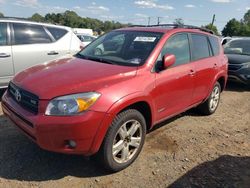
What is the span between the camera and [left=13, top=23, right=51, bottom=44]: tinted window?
6371 millimetres

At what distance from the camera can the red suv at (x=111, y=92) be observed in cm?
314

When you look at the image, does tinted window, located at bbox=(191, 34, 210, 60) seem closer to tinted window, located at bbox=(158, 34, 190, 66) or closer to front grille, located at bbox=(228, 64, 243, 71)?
tinted window, located at bbox=(158, 34, 190, 66)

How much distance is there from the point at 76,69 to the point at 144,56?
93cm

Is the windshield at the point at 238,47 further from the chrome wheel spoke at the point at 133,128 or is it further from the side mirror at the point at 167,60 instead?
the chrome wheel spoke at the point at 133,128

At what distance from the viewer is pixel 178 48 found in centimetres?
464

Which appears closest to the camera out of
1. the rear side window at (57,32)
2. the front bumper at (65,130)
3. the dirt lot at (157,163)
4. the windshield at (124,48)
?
the front bumper at (65,130)

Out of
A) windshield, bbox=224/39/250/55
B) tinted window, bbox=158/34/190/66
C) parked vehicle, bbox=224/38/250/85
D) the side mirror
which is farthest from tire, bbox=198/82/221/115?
windshield, bbox=224/39/250/55

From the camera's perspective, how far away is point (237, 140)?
194 inches

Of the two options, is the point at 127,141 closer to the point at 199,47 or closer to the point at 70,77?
the point at 70,77

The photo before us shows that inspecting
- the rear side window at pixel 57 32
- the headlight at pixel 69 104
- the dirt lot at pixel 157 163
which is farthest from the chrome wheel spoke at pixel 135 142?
the rear side window at pixel 57 32

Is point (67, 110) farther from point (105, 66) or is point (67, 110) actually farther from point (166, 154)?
point (166, 154)

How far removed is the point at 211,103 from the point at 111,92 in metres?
3.36

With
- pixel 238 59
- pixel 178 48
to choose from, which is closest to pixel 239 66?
pixel 238 59

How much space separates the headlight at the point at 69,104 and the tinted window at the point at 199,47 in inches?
99.2
